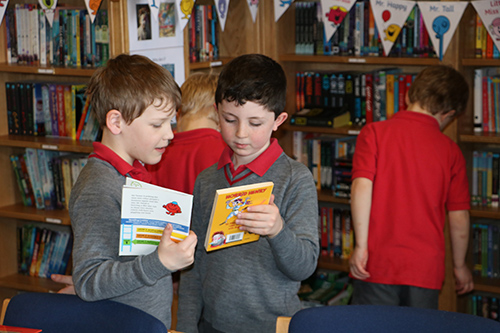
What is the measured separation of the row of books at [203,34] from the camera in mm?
3123

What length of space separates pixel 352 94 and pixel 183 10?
1067 millimetres

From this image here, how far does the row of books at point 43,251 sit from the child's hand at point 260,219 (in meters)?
2.00

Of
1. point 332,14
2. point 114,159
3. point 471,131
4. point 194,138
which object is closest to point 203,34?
point 332,14

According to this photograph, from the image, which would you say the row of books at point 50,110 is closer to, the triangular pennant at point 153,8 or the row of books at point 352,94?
the triangular pennant at point 153,8

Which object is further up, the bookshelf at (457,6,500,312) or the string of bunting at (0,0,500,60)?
the string of bunting at (0,0,500,60)

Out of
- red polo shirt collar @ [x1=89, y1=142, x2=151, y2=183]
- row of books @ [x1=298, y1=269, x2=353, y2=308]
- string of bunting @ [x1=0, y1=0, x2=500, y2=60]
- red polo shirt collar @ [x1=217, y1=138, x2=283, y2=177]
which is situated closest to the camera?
red polo shirt collar @ [x1=89, y1=142, x2=151, y2=183]

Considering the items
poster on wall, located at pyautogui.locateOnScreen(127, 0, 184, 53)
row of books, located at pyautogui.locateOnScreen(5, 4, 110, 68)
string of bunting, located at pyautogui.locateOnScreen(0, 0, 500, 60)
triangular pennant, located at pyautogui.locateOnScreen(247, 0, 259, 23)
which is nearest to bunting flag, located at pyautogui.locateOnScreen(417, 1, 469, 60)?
string of bunting, located at pyautogui.locateOnScreen(0, 0, 500, 60)

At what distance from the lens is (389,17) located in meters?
2.97

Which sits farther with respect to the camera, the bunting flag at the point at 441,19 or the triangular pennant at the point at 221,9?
the triangular pennant at the point at 221,9

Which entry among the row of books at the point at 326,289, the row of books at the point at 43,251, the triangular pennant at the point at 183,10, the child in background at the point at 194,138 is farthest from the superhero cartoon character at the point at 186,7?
the row of books at the point at 326,289

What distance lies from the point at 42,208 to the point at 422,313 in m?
2.35

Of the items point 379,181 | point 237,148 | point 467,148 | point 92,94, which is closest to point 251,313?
point 237,148

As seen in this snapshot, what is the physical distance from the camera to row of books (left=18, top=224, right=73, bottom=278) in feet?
10.3

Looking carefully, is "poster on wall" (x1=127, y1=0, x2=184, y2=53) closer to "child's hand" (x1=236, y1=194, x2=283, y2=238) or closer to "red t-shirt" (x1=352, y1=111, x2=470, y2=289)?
"red t-shirt" (x1=352, y1=111, x2=470, y2=289)
